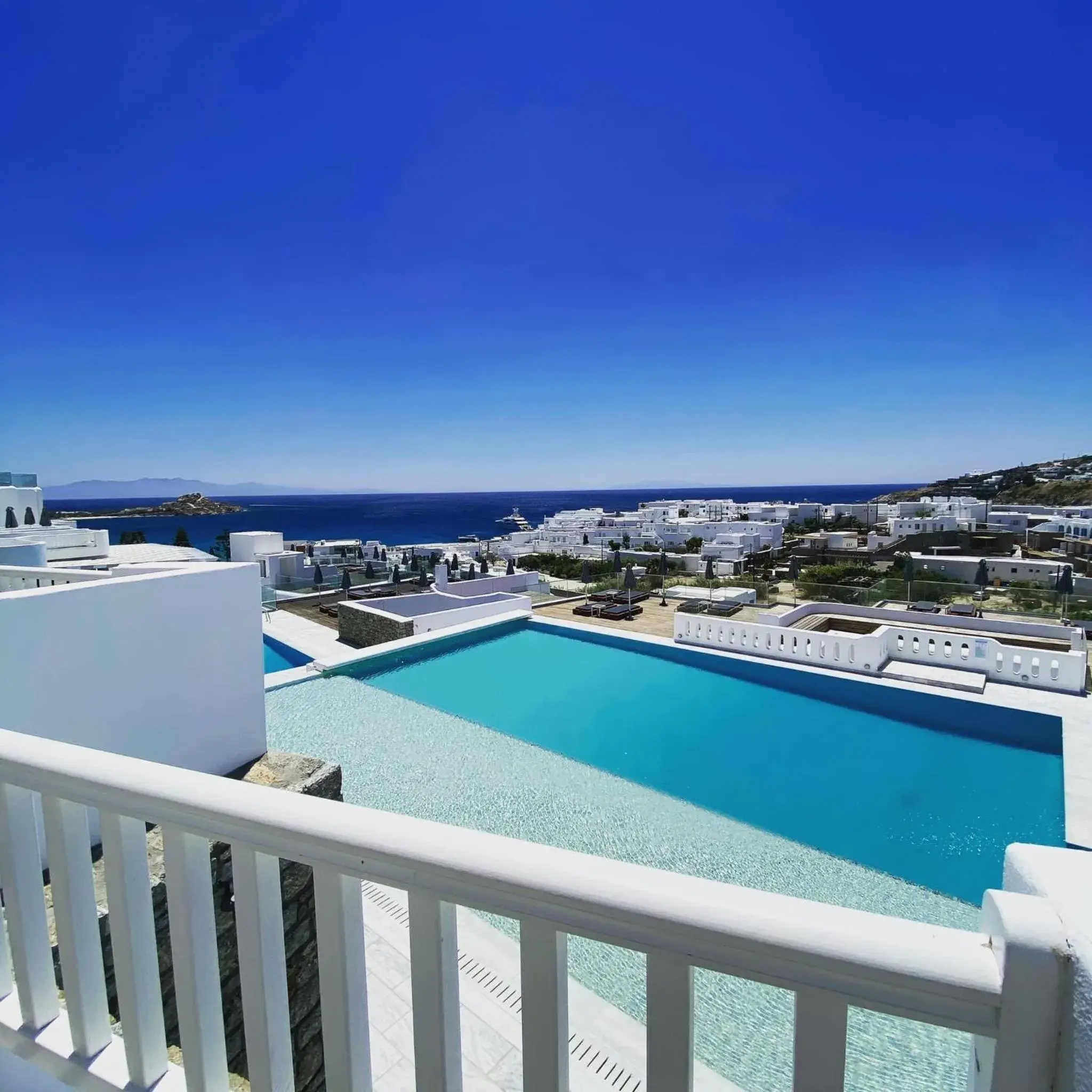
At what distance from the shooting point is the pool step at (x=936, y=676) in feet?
25.5

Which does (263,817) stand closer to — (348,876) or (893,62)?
(348,876)

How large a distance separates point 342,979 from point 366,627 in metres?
10.7

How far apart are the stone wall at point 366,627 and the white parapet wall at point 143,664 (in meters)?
6.42

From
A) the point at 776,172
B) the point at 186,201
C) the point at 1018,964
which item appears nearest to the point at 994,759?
the point at 1018,964

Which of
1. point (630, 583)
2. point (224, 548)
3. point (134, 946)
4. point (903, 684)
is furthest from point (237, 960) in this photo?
point (224, 548)

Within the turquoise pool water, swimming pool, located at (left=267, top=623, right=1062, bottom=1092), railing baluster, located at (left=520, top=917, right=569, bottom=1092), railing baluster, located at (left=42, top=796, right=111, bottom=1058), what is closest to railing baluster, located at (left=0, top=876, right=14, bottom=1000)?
railing baluster, located at (left=42, top=796, right=111, bottom=1058)

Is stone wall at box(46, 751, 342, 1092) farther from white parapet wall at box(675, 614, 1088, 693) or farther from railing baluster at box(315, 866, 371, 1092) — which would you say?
white parapet wall at box(675, 614, 1088, 693)

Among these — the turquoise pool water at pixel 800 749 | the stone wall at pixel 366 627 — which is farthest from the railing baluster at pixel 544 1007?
the stone wall at pixel 366 627

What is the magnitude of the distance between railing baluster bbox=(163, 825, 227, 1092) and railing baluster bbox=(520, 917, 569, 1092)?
58 cm

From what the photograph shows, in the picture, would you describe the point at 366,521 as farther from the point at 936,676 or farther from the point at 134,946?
the point at 134,946

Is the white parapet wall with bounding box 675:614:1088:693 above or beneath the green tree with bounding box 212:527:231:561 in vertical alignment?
beneath

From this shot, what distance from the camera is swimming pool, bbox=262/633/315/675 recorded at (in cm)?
987

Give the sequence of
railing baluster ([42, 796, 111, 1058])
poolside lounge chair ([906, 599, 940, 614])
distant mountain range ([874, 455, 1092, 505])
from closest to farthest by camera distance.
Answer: railing baluster ([42, 796, 111, 1058])
poolside lounge chair ([906, 599, 940, 614])
distant mountain range ([874, 455, 1092, 505])

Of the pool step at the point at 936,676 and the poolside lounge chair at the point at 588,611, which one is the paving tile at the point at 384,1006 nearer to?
the pool step at the point at 936,676
